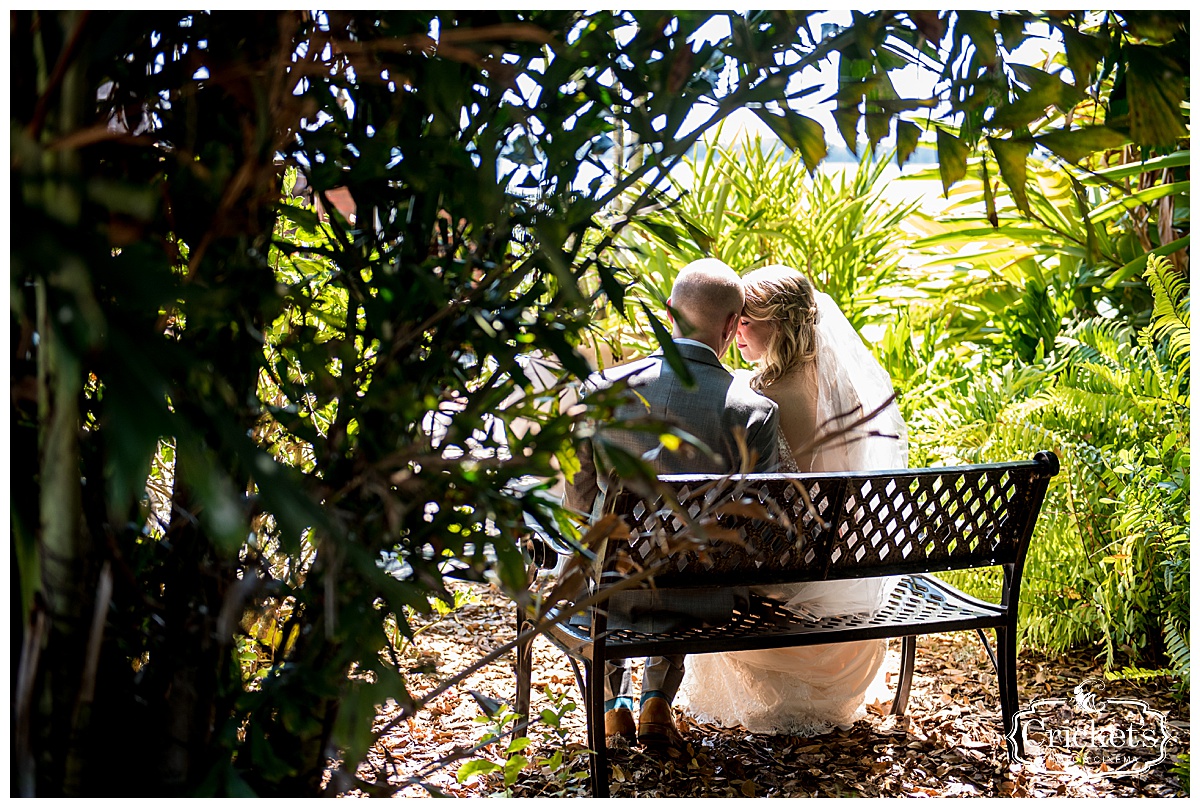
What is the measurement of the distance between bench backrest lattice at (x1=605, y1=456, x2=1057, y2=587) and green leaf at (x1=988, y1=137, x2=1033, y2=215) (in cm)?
105

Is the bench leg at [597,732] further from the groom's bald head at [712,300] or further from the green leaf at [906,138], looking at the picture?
the green leaf at [906,138]

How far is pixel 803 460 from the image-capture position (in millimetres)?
2902

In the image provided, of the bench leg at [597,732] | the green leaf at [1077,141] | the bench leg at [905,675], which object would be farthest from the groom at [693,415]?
the green leaf at [1077,141]

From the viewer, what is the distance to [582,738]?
2.72 m

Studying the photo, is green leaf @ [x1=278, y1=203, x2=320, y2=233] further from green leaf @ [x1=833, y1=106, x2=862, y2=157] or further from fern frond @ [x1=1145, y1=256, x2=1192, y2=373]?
fern frond @ [x1=1145, y1=256, x2=1192, y2=373]

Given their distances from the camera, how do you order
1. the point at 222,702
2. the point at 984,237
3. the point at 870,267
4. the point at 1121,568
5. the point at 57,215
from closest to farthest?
1. the point at 57,215
2. the point at 222,702
3. the point at 1121,568
4. the point at 870,267
5. the point at 984,237

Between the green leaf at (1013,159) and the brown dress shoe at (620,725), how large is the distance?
195 cm

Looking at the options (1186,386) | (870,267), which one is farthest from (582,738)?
(870,267)

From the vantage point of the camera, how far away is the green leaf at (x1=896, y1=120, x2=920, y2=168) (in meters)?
1.17

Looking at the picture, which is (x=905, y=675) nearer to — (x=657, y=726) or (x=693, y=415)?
(x=657, y=726)

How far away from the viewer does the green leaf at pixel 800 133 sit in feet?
3.49
